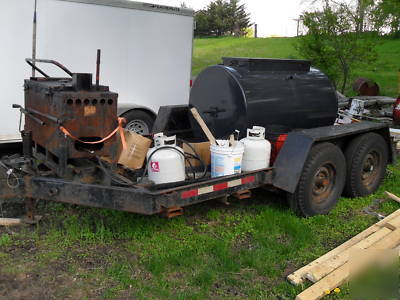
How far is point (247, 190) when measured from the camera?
15.6 feet

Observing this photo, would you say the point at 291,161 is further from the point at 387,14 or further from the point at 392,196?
the point at 387,14

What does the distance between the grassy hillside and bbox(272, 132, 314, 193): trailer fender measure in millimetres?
13351

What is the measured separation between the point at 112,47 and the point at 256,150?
3886mm

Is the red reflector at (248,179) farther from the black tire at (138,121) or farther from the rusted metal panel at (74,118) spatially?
the black tire at (138,121)

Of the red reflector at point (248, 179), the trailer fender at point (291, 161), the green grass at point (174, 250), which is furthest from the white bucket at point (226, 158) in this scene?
the green grass at point (174, 250)

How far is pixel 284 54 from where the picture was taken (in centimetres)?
3125

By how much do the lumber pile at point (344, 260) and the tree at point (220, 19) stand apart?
51.6m

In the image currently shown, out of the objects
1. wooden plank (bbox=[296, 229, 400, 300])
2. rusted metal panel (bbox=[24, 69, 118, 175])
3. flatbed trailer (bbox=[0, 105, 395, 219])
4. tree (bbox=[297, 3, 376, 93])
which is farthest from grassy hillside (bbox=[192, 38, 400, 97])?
rusted metal panel (bbox=[24, 69, 118, 175])

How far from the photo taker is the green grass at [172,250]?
363cm

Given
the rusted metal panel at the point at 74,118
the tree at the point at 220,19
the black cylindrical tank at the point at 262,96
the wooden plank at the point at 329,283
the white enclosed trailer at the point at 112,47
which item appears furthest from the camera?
the tree at the point at 220,19

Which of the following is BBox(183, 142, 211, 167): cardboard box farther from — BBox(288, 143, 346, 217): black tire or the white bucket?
BBox(288, 143, 346, 217): black tire

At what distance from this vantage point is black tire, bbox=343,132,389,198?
5.71 metres

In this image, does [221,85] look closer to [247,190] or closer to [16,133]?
[247,190]

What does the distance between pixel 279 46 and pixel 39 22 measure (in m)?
31.1
